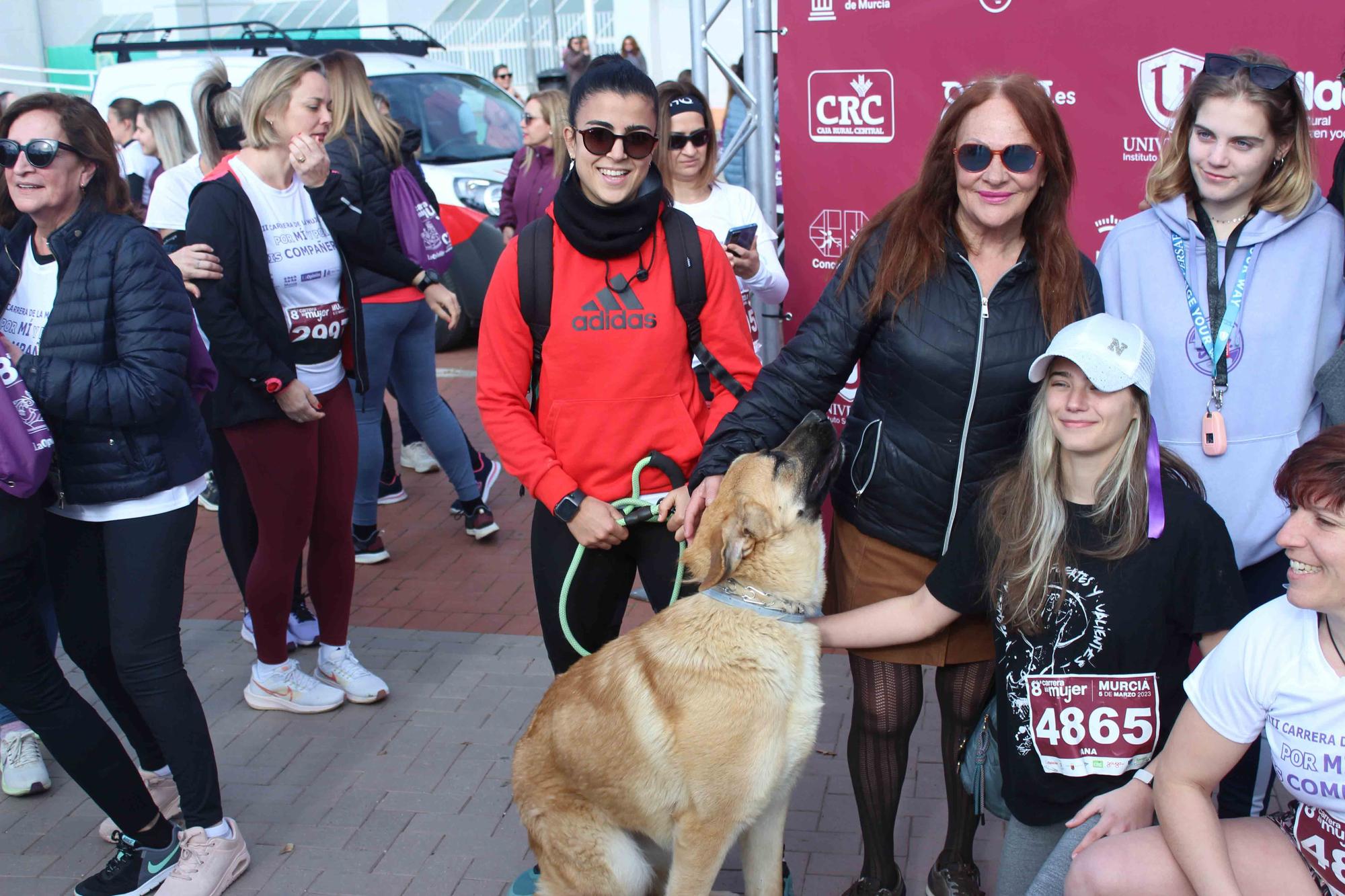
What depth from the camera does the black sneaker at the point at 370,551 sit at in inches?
242

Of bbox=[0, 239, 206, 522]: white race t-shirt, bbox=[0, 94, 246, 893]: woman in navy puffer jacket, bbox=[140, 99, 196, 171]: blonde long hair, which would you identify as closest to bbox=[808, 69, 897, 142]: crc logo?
bbox=[0, 94, 246, 893]: woman in navy puffer jacket

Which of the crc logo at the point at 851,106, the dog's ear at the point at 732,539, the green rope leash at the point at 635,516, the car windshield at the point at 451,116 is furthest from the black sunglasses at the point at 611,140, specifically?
the car windshield at the point at 451,116

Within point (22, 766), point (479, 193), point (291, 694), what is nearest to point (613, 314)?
point (291, 694)

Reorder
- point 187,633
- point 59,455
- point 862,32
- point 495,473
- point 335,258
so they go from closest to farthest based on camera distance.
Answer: point 59,455
point 335,258
point 862,32
point 187,633
point 495,473

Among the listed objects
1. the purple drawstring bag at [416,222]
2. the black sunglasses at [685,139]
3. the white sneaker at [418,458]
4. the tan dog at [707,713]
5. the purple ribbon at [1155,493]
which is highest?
the black sunglasses at [685,139]

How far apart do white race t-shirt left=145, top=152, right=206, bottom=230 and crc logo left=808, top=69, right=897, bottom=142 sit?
2.56 m

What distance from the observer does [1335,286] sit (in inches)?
114

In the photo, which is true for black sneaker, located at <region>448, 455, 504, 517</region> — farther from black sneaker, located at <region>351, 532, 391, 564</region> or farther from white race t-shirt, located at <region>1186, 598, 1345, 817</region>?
white race t-shirt, located at <region>1186, 598, 1345, 817</region>

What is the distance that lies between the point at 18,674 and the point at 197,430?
2.73ft

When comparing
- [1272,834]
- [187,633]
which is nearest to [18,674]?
[187,633]

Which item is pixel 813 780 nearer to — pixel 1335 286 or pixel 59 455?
pixel 1335 286

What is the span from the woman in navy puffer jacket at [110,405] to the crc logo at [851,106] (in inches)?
109

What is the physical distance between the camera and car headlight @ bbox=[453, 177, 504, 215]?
988 cm

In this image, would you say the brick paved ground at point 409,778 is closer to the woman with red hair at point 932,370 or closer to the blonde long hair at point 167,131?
the woman with red hair at point 932,370
